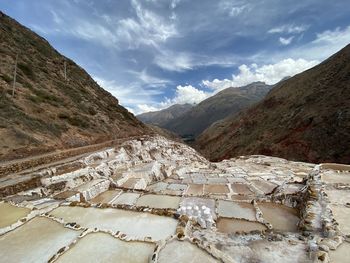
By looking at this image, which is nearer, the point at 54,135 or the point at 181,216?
the point at 181,216

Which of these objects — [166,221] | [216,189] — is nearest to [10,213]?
[166,221]

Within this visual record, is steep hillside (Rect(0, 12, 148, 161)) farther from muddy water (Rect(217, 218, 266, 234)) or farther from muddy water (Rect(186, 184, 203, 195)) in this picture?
muddy water (Rect(217, 218, 266, 234))

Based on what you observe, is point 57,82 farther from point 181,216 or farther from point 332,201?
point 332,201

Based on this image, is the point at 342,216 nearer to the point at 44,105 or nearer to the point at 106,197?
the point at 106,197

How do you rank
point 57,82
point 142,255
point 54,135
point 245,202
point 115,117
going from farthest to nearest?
point 115,117
point 57,82
point 54,135
point 245,202
point 142,255

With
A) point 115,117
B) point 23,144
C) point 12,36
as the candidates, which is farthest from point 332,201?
point 12,36

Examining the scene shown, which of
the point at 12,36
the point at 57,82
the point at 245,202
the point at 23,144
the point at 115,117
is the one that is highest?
the point at 12,36
